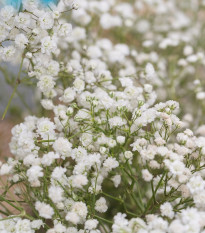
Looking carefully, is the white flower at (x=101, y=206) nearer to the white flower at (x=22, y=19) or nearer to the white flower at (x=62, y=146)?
the white flower at (x=62, y=146)

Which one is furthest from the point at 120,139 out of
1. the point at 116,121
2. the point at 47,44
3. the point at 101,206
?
the point at 47,44

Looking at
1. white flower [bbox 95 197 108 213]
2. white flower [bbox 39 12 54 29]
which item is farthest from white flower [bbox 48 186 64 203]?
white flower [bbox 39 12 54 29]

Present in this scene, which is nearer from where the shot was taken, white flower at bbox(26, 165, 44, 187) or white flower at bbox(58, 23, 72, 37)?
white flower at bbox(26, 165, 44, 187)

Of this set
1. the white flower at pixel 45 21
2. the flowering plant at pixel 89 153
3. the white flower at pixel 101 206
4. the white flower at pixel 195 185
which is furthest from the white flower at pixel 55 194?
the white flower at pixel 45 21

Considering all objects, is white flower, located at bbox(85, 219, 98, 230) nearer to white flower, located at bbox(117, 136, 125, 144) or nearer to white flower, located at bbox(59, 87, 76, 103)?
white flower, located at bbox(117, 136, 125, 144)

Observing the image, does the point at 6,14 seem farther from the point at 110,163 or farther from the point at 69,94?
the point at 110,163

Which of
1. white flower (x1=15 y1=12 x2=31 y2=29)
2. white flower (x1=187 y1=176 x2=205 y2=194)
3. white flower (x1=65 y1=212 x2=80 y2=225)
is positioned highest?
white flower (x1=15 y1=12 x2=31 y2=29)

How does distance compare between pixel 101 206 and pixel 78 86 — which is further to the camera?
pixel 78 86

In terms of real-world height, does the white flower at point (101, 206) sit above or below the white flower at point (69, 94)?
below

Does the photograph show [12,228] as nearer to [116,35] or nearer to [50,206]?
[50,206]

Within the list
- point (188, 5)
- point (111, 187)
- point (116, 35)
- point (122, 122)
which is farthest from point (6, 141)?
point (188, 5)

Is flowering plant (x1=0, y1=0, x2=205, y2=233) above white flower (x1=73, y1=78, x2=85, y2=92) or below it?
below

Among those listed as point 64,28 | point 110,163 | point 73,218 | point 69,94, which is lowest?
point 73,218
